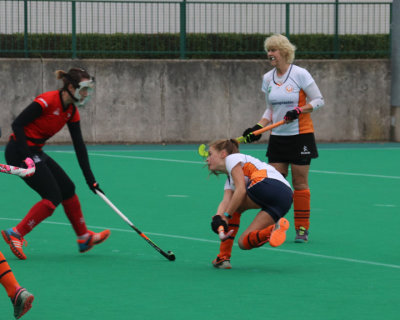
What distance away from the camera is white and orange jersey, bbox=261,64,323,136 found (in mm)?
8812

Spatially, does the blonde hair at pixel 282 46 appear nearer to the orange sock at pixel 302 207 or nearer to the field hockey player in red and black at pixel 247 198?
the orange sock at pixel 302 207

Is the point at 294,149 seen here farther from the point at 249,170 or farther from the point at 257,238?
the point at 257,238

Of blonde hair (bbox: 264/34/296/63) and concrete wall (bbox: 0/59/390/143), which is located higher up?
blonde hair (bbox: 264/34/296/63)

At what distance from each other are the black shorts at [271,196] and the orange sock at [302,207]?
1132mm

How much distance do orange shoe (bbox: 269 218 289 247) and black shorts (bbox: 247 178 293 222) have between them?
0.32 metres

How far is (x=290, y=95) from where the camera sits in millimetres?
8820

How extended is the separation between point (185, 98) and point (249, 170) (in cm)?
1243

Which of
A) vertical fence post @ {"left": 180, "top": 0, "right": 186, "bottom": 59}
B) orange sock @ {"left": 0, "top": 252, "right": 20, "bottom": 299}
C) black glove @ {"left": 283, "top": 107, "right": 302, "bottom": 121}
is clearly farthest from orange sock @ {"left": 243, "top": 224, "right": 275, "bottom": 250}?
vertical fence post @ {"left": 180, "top": 0, "right": 186, "bottom": 59}

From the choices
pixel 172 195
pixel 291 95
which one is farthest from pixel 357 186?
pixel 291 95

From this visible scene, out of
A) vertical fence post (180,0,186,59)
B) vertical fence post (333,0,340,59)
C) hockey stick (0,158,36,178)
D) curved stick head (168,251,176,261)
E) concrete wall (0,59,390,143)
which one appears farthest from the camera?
vertical fence post (333,0,340,59)

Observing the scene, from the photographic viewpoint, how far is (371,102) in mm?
20562

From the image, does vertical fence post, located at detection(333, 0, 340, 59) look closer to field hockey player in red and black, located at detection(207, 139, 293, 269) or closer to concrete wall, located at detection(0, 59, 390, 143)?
concrete wall, located at detection(0, 59, 390, 143)

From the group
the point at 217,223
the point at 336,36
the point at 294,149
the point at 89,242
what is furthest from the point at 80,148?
the point at 336,36

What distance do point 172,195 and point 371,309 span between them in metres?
5.96
